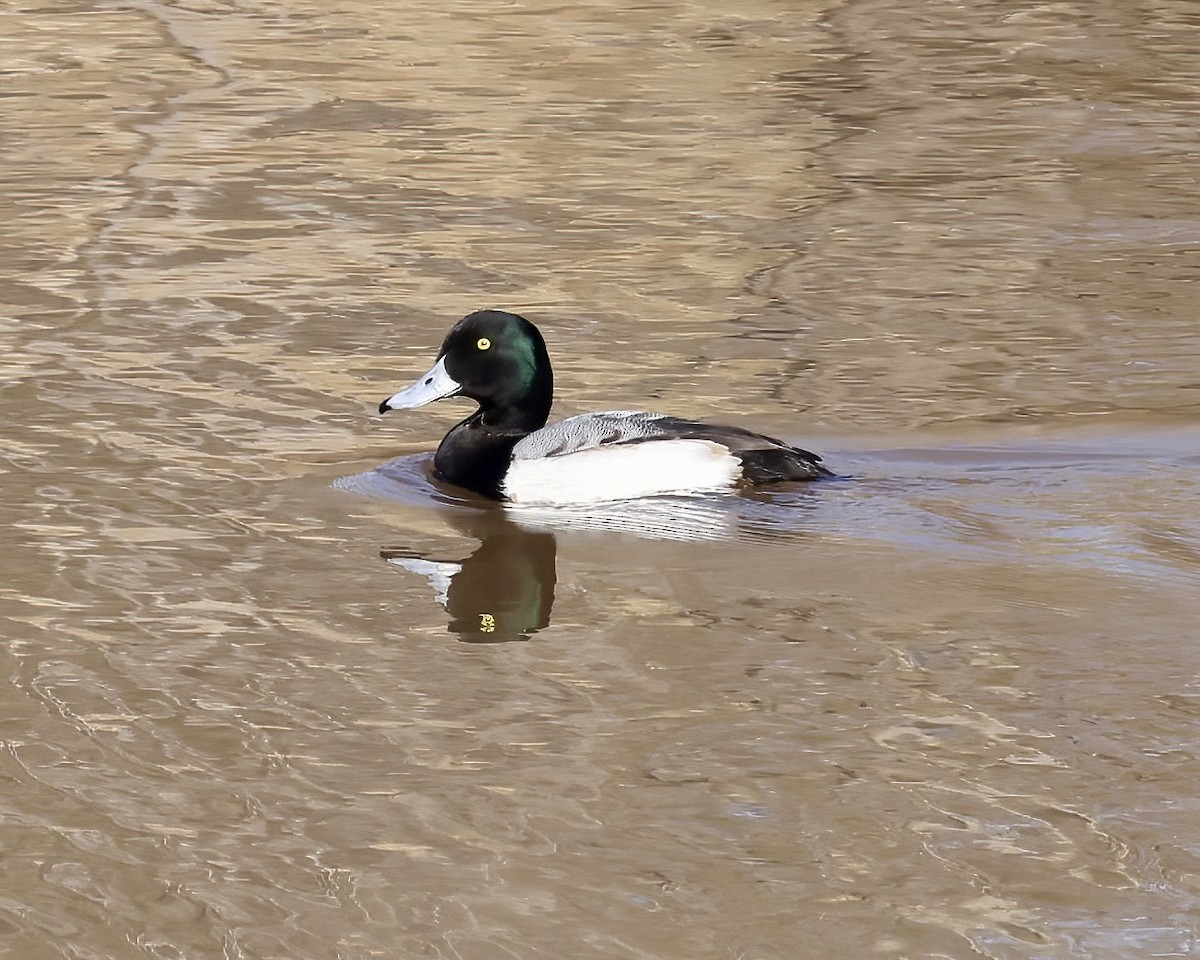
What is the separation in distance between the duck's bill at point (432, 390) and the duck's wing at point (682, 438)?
0.46 metres

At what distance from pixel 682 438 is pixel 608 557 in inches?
25.6

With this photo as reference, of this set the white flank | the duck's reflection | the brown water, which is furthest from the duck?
the duck's reflection

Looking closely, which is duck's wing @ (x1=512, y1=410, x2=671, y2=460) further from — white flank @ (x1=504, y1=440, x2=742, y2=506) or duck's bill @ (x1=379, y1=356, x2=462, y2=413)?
duck's bill @ (x1=379, y1=356, x2=462, y2=413)

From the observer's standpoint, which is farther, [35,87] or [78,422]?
[35,87]

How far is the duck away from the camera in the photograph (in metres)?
8.30

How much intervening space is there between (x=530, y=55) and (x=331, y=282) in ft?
27.8

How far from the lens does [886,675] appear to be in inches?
258

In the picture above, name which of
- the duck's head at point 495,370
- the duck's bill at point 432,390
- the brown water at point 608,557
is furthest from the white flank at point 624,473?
the duck's bill at point 432,390

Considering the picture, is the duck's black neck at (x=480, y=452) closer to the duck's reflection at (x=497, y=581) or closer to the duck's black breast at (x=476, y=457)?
the duck's black breast at (x=476, y=457)

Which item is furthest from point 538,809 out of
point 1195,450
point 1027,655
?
point 1195,450

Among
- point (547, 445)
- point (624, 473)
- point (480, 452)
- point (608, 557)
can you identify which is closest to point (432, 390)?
point (480, 452)

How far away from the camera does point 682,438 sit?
27.2ft

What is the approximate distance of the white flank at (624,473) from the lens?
27.1 feet

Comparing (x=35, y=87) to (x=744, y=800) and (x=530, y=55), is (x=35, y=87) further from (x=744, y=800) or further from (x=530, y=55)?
(x=744, y=800)
